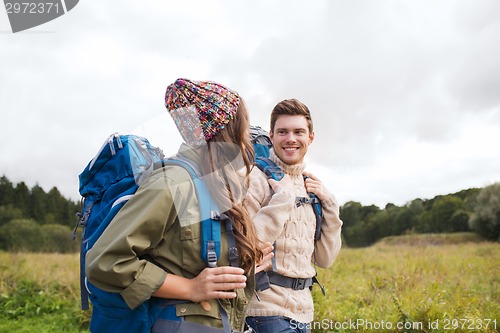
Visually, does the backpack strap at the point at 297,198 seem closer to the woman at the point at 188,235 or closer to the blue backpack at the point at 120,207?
the woman at the point at 188,235

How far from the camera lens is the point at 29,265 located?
826 centimetres

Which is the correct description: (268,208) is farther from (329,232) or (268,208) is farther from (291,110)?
(291,110)

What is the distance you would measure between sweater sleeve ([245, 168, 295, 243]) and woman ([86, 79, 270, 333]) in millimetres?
340

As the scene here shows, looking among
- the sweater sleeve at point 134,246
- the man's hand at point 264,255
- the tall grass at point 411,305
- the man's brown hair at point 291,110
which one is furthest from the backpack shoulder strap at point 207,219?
the tall grass at point 411,305

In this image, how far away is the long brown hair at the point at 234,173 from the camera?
1.67 metres

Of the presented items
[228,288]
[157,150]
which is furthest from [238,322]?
[157,150]

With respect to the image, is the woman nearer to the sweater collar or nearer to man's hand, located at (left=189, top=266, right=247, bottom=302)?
man's hand, located at (left=189, top=266, right=247, bottom=302)

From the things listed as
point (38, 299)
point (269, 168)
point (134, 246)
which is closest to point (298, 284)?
point (269, 168)

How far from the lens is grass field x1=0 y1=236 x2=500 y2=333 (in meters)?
4.42

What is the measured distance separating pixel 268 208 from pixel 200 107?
2.40 ft

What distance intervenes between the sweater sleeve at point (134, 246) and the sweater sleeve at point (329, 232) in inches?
47.7

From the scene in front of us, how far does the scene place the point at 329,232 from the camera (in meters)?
2.52

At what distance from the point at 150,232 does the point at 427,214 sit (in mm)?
25618

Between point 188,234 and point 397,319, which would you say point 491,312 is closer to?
point 397,319
